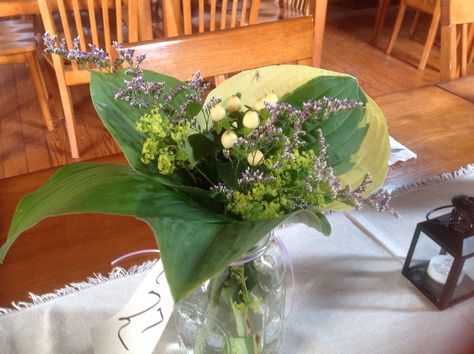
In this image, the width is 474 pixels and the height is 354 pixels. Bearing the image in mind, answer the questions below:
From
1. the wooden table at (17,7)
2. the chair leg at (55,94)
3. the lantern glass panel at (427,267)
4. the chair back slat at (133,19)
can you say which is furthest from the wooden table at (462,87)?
the chair leg at (55,94)

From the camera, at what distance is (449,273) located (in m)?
0.56

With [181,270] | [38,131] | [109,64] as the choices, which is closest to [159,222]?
[181,270]

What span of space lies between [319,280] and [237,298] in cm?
22

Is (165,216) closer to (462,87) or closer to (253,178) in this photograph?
(253,178)

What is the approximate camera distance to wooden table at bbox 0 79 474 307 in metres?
0.64

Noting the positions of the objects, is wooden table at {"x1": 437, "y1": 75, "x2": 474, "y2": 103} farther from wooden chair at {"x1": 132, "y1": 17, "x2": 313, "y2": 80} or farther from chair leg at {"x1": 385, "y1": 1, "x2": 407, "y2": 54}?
chair leg at {"x1": 385, "y1": 1, "x2": 407, "y2": 54}

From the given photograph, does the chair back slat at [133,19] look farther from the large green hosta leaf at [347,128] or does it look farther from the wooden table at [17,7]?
the large green hosta leaf at [347,128]

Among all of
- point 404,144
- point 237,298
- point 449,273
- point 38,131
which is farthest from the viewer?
point 38,131

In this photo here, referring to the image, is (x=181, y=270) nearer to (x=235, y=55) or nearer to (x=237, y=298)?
(x=237, y=298)

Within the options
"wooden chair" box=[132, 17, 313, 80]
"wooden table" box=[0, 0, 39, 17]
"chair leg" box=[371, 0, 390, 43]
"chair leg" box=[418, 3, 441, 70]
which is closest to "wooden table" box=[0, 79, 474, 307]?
"wooden chair" box=[132, 17, 313, 80]

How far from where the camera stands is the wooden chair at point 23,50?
1.98m

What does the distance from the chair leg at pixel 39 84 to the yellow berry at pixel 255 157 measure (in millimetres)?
1915

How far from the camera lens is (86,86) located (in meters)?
2.62

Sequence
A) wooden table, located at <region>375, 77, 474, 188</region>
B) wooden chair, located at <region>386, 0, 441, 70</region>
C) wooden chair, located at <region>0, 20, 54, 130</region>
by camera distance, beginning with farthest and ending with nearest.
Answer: wooden chair, located at <region>386, 0, 441, 70</region> < wooden chair, located at <region>0, 20, 54, 130</region> < wooden table, located at <region>375, 77, 474, 188</region>
